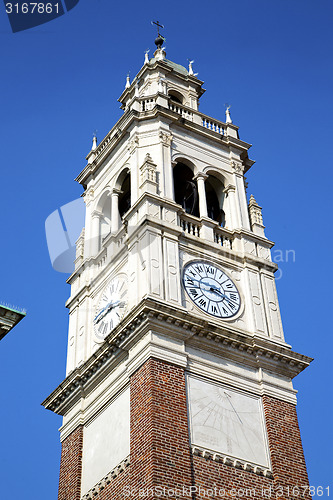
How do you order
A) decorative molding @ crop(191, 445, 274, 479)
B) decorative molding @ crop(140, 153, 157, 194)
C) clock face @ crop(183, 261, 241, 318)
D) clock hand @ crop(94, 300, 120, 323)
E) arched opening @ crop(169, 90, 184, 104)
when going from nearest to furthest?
decorative molding @ crop(191, 445, 274, 479) → clock face @ crop(183, 261, 241, 318) → clock hand @ crop(94, 300, 120, 323) → decorative molding @ crop(140, 153, 157, 194) → arched opening @ crop(169, 90, 184, 104)

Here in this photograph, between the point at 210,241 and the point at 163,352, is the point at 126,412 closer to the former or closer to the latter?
the point at 163,352

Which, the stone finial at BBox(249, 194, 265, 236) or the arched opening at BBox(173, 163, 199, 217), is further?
the arched opening at BBox(173, 163, 199, 217)

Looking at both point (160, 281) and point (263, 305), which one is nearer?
point (160, 281)

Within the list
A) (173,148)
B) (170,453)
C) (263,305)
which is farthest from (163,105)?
(170,453)

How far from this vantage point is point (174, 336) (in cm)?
2998

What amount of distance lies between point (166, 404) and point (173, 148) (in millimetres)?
13628

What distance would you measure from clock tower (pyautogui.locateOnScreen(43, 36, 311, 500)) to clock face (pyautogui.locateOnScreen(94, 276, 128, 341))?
7cm

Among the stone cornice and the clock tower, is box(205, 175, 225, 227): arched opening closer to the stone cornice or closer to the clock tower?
the clock tower

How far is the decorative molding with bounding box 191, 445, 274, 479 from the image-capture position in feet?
90.9

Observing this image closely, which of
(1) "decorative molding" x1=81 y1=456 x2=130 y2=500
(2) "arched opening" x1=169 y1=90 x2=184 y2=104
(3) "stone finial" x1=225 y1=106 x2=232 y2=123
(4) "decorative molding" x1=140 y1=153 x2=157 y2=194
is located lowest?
(1) "decorative molding" x1=81 y1=456 x2=130 y2=500

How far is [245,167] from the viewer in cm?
4075

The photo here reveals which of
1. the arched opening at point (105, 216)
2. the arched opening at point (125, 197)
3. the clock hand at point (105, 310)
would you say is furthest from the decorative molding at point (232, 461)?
the arched opening at point (125, 197)

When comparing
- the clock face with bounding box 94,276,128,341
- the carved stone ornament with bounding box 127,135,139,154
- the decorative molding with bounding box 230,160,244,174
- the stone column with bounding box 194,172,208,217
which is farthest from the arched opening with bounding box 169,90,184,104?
the clock face with bounding box 94,276,128,341

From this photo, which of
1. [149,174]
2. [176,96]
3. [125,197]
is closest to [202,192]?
[149,174]
